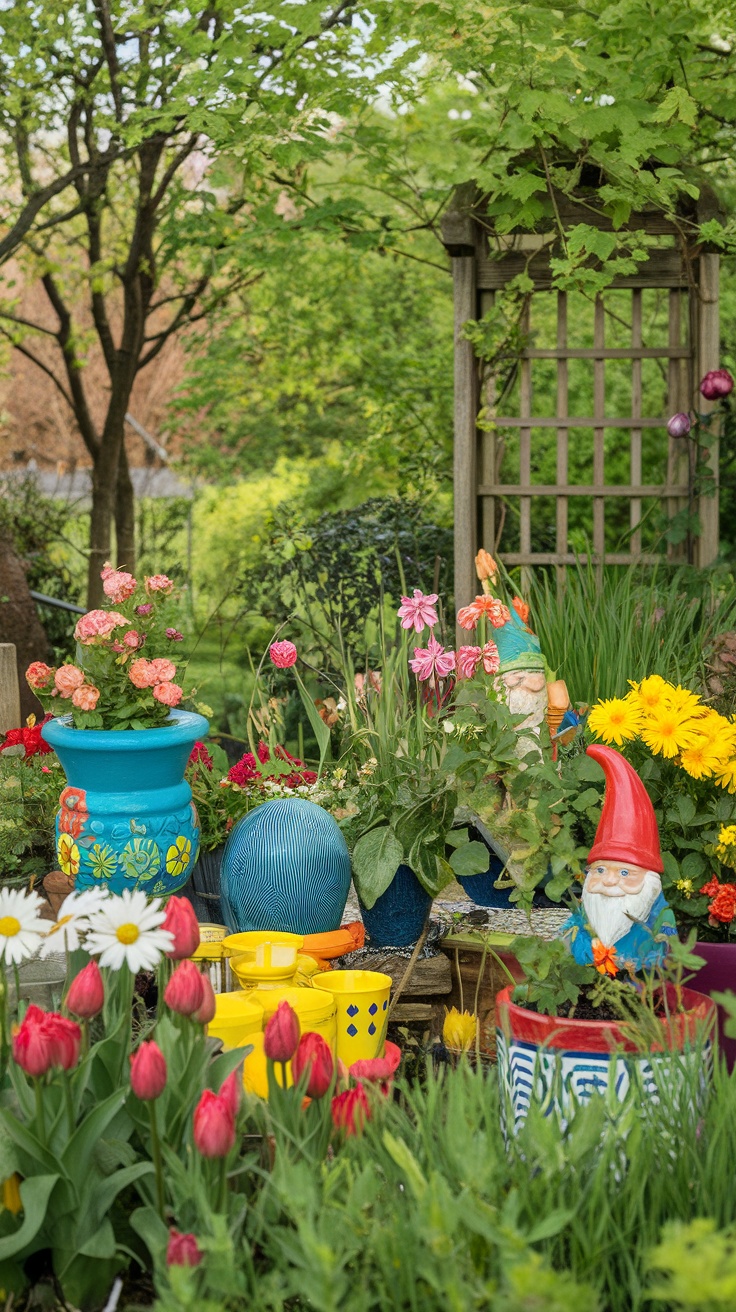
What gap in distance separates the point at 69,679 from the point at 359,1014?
32.0 inches

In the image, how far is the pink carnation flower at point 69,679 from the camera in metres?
2.22

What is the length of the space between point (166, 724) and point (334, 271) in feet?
17.0

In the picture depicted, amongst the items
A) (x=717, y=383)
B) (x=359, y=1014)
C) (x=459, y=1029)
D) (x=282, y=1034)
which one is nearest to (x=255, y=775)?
(x=459, y=1029)

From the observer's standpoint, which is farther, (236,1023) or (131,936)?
(236,1023)

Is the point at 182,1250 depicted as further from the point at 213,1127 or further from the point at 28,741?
the point at 28,741

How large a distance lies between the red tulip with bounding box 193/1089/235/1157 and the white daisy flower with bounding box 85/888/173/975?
21 centimetres

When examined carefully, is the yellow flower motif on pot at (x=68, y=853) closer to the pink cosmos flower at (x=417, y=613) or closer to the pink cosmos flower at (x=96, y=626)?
the pink cosmos flower at (x=96, y=626)

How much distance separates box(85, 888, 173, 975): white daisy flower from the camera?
1.33m

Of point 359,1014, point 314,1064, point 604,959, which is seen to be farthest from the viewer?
point 359,1014

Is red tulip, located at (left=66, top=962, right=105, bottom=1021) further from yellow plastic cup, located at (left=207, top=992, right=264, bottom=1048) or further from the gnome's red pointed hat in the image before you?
the gnome's red pointed hat

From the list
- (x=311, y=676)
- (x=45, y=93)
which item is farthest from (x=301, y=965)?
(x=45, y=93)

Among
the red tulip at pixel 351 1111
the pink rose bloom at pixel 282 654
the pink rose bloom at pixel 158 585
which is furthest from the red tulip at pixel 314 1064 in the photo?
the pink rose bloom at pixel 282 654

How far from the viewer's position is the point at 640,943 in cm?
181

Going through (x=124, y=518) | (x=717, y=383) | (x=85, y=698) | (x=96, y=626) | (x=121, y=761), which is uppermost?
(x=717, y=383)
